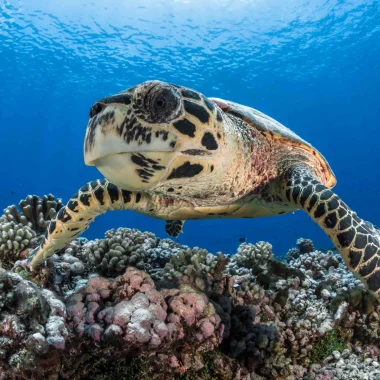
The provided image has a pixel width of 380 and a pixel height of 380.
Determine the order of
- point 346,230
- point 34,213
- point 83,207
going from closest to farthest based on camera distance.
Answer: point 346,230 → point 83,207 → point 34,213

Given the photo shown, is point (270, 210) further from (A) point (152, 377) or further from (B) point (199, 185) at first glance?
(A) point (152, 377)

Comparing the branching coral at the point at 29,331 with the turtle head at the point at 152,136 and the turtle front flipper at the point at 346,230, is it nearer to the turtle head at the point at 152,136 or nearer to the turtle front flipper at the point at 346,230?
the turtle head at the point at 152,136

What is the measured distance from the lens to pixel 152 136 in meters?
1.94

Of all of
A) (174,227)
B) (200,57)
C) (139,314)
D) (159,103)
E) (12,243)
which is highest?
(200,57)

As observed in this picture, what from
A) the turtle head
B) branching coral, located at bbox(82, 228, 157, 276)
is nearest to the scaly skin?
branching coral, located at bbox(82, 228, 157, 276)

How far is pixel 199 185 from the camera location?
2570 mm

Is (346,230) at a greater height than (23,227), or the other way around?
(23,227)

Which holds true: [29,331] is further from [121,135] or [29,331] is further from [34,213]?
[34,213]

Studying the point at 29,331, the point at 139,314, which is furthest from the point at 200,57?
the point at 29,331

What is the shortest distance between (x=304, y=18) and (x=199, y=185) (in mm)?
30867

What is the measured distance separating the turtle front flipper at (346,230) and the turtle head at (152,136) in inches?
41.2

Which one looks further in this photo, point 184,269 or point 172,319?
point 184,269

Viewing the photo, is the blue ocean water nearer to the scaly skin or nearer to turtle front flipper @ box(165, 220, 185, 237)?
turtle front flipper @ box(165, 220, 185, 237)

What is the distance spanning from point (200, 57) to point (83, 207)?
105ft
